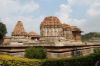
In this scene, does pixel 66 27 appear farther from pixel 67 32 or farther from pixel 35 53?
pixel 35 53

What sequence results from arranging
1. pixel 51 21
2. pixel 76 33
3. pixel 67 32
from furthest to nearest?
pixel 76 33 → pixel 67 32 → pixel 51 21

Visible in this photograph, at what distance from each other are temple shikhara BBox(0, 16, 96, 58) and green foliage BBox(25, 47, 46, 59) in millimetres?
1523

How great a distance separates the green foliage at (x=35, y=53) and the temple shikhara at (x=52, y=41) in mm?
1523

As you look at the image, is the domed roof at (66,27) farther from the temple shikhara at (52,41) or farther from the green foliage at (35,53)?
the green foliage at (35,53)

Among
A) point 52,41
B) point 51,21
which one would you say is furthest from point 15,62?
point 51,21

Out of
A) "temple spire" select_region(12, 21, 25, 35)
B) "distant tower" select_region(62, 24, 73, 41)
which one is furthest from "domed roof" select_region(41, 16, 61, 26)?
"distant tower" select_region(62, 24, 73, 41)

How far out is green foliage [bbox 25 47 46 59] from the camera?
23278 mm

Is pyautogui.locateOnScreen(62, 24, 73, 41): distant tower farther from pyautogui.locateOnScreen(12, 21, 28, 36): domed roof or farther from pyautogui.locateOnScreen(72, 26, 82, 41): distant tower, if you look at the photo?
pyautogui.locateOnScreen(12, 21, 28, 36): domed roof

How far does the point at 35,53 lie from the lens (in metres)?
23.3

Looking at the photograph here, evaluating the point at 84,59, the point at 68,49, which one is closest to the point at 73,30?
the point at 68,49

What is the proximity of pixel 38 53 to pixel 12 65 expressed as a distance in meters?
5.29

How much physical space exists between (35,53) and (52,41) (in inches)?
249

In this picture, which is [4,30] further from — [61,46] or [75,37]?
[61,46]

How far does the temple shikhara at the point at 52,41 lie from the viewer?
84.3ft
